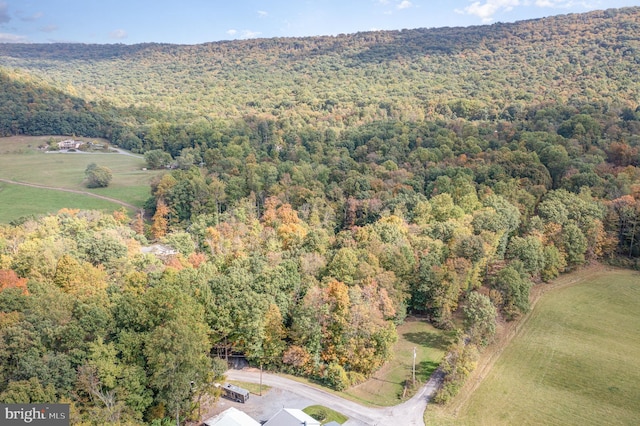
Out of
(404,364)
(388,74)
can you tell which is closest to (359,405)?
(404,364)

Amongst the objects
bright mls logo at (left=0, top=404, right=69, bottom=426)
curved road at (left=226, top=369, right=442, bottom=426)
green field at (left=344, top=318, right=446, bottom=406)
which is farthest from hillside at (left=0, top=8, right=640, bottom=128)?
bright mls logo at (left=0, top=404, right=69, bottom=426)

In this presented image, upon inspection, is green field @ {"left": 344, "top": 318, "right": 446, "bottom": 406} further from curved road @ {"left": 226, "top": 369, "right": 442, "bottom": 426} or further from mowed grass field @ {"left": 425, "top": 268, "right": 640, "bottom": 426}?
mowed grass field @ {"left": 425, "top": 268, "right": 640, "bottom": 426}

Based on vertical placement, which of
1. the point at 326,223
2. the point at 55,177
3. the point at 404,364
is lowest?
the point at 404,364

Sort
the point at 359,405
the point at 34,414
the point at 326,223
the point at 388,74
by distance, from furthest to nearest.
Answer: the point at 388,74, the point at 326,223, the point at 359,405, the point at 34,414

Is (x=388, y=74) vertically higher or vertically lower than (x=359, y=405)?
higher

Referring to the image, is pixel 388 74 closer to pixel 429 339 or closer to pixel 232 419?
pixel 429 339

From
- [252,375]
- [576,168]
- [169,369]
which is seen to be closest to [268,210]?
[252,375]
